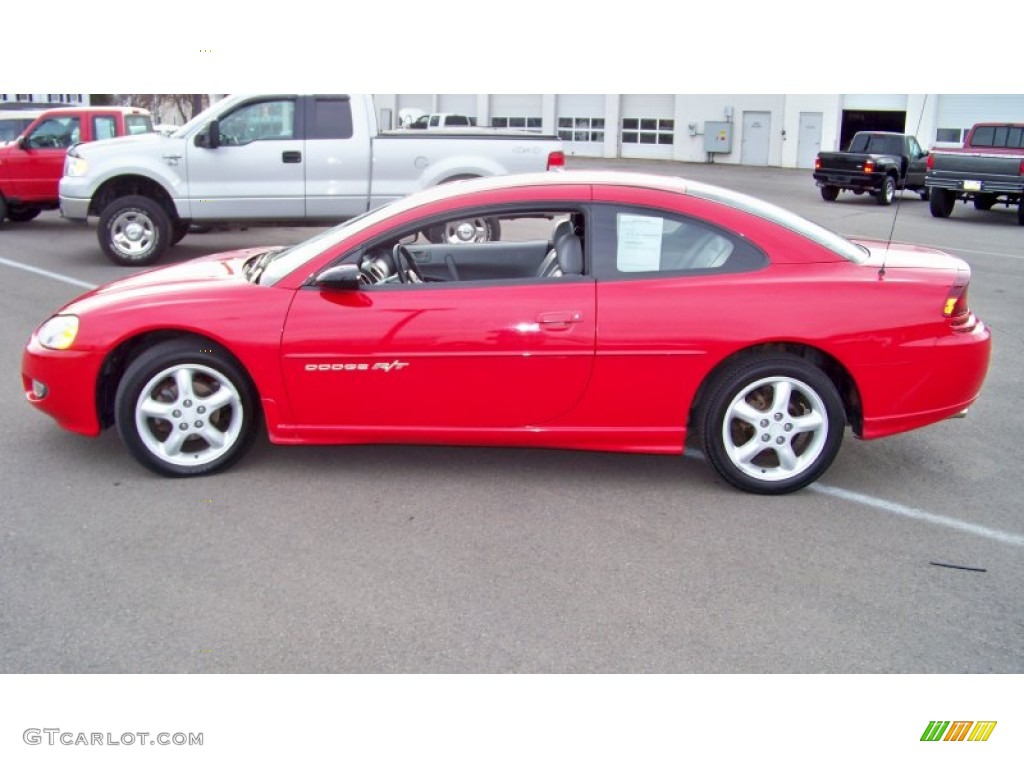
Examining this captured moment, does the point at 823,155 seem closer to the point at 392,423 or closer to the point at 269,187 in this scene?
the point at 269,187

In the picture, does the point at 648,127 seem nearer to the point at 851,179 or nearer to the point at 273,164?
the point at 851,179

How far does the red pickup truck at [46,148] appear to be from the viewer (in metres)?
14.0

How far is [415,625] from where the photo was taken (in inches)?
140

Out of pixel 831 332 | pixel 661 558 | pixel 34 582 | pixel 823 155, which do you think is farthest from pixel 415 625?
pixel 823 155

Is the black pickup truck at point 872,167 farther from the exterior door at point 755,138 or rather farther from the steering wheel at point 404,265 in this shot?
the steering wheel at point 404,265

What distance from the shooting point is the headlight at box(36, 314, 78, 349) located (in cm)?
480

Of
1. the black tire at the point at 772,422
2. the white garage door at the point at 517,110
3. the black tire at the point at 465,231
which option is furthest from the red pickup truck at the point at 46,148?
the white garage door at the point at 517,110

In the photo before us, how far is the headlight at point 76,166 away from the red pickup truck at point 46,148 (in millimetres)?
3074

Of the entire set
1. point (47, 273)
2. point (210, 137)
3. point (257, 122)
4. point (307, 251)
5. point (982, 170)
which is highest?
point (257, 122)

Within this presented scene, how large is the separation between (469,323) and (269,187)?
6998 mm

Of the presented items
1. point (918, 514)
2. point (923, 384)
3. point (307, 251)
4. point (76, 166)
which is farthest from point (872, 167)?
point (307, 251)

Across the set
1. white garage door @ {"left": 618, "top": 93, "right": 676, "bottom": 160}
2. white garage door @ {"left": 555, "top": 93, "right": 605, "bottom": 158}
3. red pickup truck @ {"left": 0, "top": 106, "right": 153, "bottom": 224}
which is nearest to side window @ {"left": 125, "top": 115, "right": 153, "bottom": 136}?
red pickup truck @ {"left": 0, "top": 106, "right": 153, "bottom": 224}

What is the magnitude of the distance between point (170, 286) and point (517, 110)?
117 ft

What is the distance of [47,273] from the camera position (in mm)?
10578
